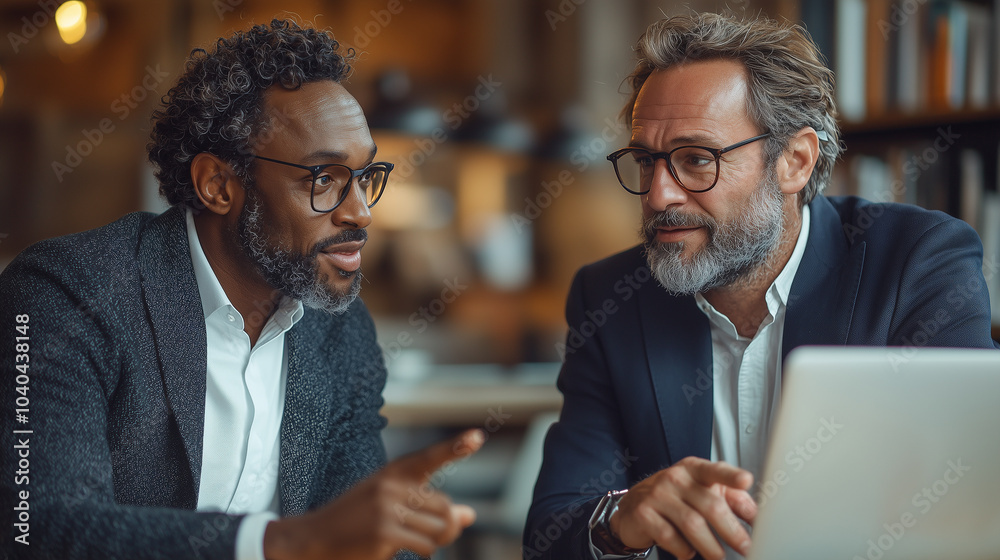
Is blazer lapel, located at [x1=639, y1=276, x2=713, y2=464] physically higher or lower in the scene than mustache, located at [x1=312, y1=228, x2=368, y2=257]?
lower

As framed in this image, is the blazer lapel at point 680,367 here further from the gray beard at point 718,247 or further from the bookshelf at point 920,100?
the bookshelf at point 920,100

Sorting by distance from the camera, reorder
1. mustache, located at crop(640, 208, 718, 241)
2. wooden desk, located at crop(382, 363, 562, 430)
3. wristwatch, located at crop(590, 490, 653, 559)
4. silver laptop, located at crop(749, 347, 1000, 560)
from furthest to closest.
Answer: wooden desk, located at crop(382, 363, 562, 430), mustache, located at crop(640, 208, 718, 241), wristwatch, located at crop(590, 490, 653, 559), silver laptop, located at crop(749, 347, 1000, 560)

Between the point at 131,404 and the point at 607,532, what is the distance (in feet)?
2.68

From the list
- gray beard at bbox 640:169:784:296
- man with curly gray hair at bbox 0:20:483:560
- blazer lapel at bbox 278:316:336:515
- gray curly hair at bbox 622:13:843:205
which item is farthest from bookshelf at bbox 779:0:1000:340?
blazer lapel at bbox 278:316:336:515

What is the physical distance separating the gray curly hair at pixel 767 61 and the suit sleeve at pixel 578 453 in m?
0.49

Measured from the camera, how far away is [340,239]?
4.71 feet

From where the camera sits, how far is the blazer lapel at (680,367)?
1.47 meters

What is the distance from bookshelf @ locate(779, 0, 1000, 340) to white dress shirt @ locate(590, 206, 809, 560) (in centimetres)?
76

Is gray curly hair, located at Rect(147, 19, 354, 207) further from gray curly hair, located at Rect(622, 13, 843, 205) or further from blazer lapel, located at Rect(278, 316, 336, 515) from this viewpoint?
gray curly hair, located at Rect(622, 13, 843, 205)

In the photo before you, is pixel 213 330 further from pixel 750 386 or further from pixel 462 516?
pixel 750 386

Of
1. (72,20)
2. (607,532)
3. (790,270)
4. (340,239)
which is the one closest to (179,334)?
(340,239)

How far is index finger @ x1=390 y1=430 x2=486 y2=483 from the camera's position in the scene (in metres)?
0.84

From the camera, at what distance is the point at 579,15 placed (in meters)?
5.11

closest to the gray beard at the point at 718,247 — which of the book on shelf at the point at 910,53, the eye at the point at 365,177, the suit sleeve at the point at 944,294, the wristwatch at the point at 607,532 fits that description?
the suit sleeve at the point at 944,294
